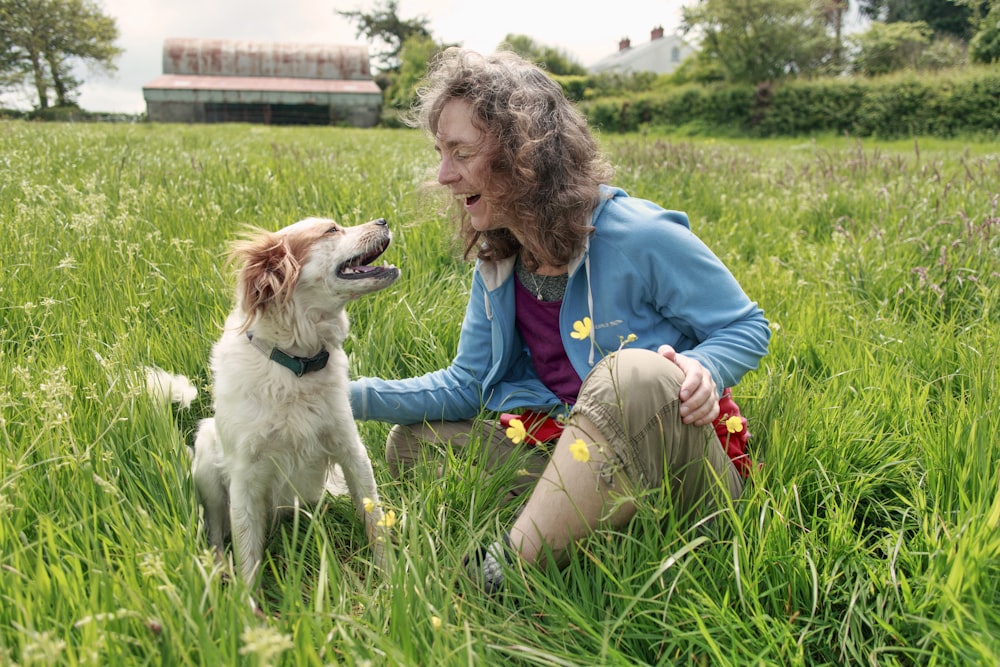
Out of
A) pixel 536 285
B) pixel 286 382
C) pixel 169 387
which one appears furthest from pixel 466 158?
pixel 169 387

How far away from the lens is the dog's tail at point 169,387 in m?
2.40

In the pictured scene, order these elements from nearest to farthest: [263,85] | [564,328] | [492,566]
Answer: [492,566] → [564,328] → [263,85]

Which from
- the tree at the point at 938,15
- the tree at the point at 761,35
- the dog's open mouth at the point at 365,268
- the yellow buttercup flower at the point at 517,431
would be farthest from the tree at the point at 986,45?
the yellow buttercup flower at the point at 517,431

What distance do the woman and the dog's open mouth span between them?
33 cm

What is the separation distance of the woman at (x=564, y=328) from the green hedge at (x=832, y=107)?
58.6 feet

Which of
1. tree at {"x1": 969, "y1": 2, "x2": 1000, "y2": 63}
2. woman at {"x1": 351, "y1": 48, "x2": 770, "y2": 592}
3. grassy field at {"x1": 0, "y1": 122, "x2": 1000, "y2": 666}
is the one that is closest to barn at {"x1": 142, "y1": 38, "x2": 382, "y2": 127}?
tree at {"x1": 969, "y1": 2, "x2": 1000, "y2": 63}

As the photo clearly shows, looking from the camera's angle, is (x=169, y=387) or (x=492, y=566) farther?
(x=169, y=387)

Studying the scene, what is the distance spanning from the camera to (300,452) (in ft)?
7.61

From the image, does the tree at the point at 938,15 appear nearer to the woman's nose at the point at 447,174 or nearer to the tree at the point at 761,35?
the tree at the point at 761,35

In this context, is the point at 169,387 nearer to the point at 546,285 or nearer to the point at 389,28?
the point at 546,285

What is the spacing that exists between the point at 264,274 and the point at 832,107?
27.9 meters

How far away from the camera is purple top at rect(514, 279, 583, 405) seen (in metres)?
2.60

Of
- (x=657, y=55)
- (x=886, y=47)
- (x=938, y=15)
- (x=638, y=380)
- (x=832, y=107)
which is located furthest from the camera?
(x=657, y=55)

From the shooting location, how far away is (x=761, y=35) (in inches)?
1310
